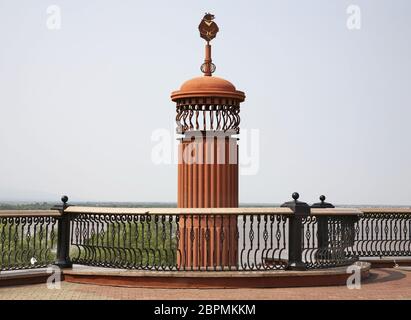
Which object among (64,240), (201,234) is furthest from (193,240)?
(64,240)

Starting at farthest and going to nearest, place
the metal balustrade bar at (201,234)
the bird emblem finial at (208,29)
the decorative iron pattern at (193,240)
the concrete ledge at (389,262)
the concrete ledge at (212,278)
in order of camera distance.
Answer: the concrete ledge at (389,262) < the bird emblem finial at (208,29) < the decorative iron pattern at (193,240) < the metal balustrade bar at (201,234) < the concrete ledge at (212,278)

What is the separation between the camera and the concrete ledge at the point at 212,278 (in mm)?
9500

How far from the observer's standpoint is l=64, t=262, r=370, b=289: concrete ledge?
9500mm

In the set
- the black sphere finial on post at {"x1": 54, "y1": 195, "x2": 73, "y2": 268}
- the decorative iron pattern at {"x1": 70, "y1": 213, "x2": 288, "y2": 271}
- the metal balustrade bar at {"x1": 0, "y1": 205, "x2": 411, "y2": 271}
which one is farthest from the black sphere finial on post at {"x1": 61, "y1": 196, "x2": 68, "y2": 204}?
the decorative iron pattern at {"x1": 70, "y1": 213, "x2": 288, "y2": 271}

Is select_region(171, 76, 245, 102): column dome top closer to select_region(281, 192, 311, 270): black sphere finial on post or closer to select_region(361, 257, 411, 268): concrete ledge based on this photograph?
select_region(281, 192, 311, 270): black sphere finial on post

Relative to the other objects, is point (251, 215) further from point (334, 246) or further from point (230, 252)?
point (334, 246)

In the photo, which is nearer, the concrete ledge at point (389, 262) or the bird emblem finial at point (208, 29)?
the bird emblem finial at point (208, 29)

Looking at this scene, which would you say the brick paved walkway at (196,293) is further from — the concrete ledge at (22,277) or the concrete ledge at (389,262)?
the concrete ledge at (389,262)

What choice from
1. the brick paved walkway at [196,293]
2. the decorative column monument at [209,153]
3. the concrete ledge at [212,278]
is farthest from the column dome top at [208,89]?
the brick paved walkway at [196,293]

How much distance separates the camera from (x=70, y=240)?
10961mm

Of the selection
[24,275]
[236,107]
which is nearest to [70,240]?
[24,275]

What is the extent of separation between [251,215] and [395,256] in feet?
17.0

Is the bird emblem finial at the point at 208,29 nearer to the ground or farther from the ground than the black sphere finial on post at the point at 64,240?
farther from the ground

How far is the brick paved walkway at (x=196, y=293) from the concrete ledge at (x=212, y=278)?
0.18 meters
